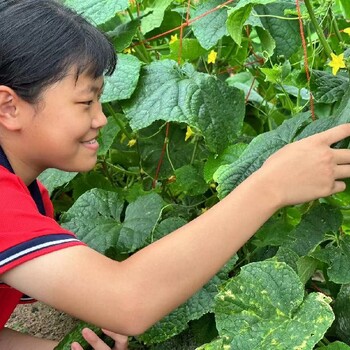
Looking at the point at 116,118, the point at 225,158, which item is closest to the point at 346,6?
the point at 225,158

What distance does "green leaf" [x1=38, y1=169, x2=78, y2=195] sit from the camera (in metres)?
1.54

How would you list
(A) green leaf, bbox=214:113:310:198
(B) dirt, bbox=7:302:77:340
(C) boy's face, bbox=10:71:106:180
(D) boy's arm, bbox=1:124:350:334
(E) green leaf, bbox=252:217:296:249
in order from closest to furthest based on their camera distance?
(D) boy's arm, bbox=1:124:350:334 < (C) boy's face, bbox=10:71:106:180 < (A) green leaf, bbox=214:113:310:198 < (E) green leaf, bbox=252:217:296:249 < (B) dirt, bbox=7:302:77:340

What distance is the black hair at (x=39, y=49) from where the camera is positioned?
1094mm

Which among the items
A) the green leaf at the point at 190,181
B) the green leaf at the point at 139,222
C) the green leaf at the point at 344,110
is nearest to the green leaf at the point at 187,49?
the green leaf at the point at 190,181

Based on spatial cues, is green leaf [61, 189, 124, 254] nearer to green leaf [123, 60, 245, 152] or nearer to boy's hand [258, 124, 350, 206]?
green leaf [123, 60, 245, 152]

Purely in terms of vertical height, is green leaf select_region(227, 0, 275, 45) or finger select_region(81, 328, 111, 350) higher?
green leaf select_region(227, 0, 275, 45)

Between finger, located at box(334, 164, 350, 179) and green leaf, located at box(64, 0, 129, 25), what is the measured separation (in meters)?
0.56

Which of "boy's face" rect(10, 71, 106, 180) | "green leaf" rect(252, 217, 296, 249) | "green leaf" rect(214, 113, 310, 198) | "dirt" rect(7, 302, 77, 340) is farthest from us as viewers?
"dirt" rect(7, 302, 77, 340)

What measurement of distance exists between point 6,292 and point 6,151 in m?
0.34

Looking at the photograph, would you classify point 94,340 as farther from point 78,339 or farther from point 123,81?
point 123,81

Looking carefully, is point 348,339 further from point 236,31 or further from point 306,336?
point 236,31

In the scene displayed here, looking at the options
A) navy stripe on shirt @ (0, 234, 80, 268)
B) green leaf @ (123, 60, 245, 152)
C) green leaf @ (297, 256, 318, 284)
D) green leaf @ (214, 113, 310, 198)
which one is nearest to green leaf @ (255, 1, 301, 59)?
green leaf @ (123, 60, 245, 152)

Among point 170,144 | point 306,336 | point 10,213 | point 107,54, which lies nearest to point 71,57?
point 107,54

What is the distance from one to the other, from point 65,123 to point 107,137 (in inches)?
20.2
